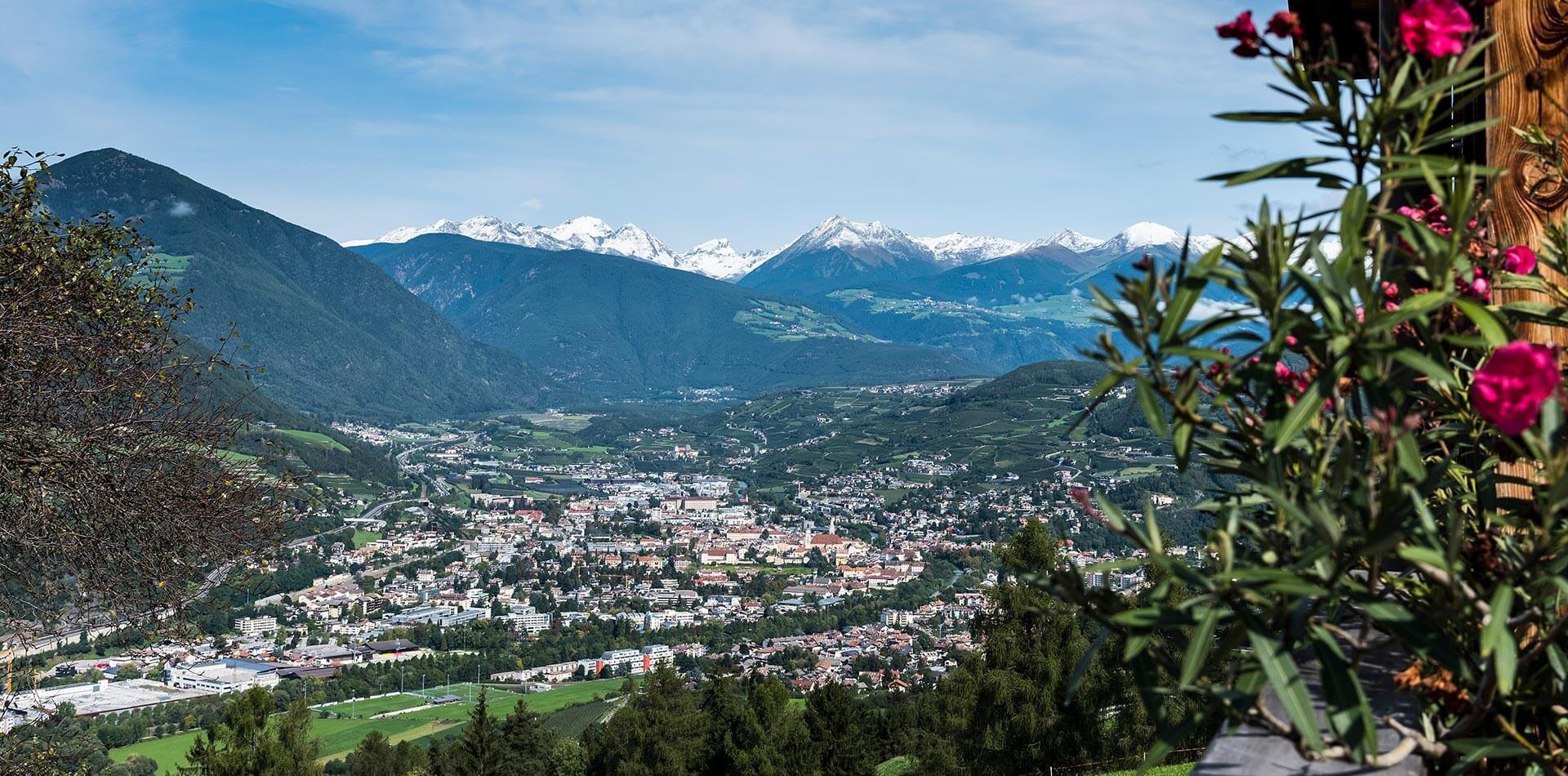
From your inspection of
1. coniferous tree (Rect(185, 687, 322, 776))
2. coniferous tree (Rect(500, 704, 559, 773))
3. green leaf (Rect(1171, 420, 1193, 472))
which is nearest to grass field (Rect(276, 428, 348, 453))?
coniferous tree (Rect(500, 704, 559, 773))

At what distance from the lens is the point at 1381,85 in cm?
141

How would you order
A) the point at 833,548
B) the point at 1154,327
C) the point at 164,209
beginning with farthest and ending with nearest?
the point at 164,209 → the point at 833,548 → the point at 1154,327

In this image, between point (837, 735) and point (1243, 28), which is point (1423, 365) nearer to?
point (1243, 28)

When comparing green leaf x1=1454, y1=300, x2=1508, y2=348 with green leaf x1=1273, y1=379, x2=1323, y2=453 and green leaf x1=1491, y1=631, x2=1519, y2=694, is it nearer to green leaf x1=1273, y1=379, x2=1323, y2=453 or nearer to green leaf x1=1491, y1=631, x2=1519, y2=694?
green leaf x1=1273, y1=379, x2=1323, y2=453

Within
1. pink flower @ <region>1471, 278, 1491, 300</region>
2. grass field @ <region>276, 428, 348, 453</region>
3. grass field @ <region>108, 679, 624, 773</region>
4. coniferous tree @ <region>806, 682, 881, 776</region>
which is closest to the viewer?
pink flower @ <region>1471, 278, 1491, 300</region>

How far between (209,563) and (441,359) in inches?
→ 7664

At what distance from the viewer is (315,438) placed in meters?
94.7

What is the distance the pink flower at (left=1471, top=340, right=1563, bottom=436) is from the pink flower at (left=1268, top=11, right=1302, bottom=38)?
0.66 metres

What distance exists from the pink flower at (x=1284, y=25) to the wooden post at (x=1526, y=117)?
0.54m

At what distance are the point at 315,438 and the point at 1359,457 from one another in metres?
101

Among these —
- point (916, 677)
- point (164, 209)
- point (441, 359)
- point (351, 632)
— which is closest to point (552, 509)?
point (351, 632)

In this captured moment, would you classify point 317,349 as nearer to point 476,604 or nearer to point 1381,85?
point 476,604

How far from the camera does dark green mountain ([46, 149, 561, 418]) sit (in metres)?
160

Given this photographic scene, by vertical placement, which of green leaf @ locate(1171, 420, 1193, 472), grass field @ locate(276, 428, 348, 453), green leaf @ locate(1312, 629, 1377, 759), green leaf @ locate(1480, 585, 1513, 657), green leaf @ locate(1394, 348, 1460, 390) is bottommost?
grass field @ locate(276, 428, 348, 453)
